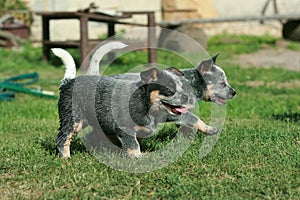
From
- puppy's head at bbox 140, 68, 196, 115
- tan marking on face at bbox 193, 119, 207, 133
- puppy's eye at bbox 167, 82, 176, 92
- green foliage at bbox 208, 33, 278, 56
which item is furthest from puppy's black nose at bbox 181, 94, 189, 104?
green foliage at bbox 208, 33, 278, 56

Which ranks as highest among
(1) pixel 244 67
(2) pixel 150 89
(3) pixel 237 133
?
(2) pixel 150 89

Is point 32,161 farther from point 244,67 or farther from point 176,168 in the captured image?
point 244,67

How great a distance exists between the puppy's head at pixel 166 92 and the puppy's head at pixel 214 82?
51 cm

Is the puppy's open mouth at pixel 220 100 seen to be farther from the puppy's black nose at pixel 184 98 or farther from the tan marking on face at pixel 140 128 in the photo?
the tan marking on face at pixel 140 128

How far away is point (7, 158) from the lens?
17.1 ft

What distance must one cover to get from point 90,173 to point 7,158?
0.94 metres

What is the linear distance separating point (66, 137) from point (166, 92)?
942 mm

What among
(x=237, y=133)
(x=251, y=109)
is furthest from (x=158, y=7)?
(x=237, y=133)

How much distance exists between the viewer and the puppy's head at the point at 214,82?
215 inches

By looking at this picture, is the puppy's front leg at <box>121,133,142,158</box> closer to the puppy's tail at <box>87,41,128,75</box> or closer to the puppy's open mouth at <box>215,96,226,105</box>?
the puppy's tail at <box>87,41,128,75</box>

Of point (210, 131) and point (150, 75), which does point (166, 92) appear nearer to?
point (150, 75)

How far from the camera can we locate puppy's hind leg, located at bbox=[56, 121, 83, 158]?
201 inches

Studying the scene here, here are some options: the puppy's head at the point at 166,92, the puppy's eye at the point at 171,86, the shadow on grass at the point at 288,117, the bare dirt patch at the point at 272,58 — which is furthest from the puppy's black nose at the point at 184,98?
the bare dirt patch at the point at 272,58

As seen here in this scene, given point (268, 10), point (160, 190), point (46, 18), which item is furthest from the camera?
point (268, 10)
